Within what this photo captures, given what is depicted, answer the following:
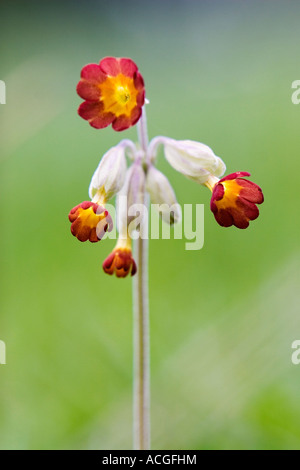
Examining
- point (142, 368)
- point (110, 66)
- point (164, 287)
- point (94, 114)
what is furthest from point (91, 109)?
point (164, 287)

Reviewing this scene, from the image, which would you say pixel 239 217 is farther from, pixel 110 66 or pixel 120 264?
pixel 110 66

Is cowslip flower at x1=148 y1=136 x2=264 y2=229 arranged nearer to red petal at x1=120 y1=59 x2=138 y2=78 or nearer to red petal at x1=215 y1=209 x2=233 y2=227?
red petal at x1=215 y1=209 x2=233 y2=227

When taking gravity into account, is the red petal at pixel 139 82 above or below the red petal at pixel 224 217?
above

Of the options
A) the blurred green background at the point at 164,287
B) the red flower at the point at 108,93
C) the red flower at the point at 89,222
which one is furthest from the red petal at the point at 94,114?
the blurred green background at the point at 164,287

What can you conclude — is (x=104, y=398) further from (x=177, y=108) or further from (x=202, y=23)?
(x=202, y=23)

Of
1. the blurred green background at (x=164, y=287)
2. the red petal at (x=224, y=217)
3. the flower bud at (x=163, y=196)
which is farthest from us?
the blurred green background at (x=164, y=287)

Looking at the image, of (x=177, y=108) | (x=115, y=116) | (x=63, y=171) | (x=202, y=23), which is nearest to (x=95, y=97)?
→ (x=115, y=116)

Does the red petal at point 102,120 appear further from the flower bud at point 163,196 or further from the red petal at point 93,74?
the flower bud at point 163,196
